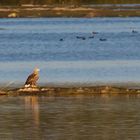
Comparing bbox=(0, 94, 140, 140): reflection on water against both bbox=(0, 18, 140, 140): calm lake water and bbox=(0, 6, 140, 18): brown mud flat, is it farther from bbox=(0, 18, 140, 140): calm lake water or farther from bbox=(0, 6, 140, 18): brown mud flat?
bbox=(0, 6, 140, 18): brown mud flat

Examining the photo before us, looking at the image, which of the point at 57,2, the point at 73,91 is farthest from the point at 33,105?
the point at 57,2

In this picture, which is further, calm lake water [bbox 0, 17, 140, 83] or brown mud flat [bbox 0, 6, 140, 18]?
brown mud flat [bbox 0, 6, 140, 18]

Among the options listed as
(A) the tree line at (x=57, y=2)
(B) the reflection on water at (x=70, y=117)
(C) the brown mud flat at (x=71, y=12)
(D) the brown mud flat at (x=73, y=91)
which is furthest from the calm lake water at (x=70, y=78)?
(A) the tree line at (x=57, y=2)

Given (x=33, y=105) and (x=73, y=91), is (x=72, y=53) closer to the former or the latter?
(x=73, y=91)

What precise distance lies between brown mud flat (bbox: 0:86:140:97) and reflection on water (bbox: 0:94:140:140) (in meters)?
0.38

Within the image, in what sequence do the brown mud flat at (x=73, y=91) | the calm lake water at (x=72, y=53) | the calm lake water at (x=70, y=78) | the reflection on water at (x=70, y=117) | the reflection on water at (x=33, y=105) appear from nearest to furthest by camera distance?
the reflection on water at (x=70, y=117) < the calm lake water at (x=70, y=78) < the reflection on water at (x=33, y=105) < the brown mud flat at (x=73, y=91) < the calm lake water at (x=72, y=53)

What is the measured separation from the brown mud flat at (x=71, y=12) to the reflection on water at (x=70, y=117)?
5510cm

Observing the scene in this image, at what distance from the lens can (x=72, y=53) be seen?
3825 cm

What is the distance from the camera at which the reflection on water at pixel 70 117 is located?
51.6ft

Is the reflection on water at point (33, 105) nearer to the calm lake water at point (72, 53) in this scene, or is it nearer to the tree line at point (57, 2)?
the calm lake water at point (72, 53)

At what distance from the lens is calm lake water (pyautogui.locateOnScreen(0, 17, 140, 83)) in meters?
27.0

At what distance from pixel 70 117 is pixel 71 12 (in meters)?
64.0

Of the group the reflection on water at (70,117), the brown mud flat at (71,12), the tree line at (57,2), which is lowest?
the reflection on water at (70,117)

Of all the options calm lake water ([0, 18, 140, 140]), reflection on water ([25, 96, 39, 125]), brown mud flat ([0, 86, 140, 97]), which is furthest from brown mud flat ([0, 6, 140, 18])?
reflection on water ([25, 96, 39, 125])
